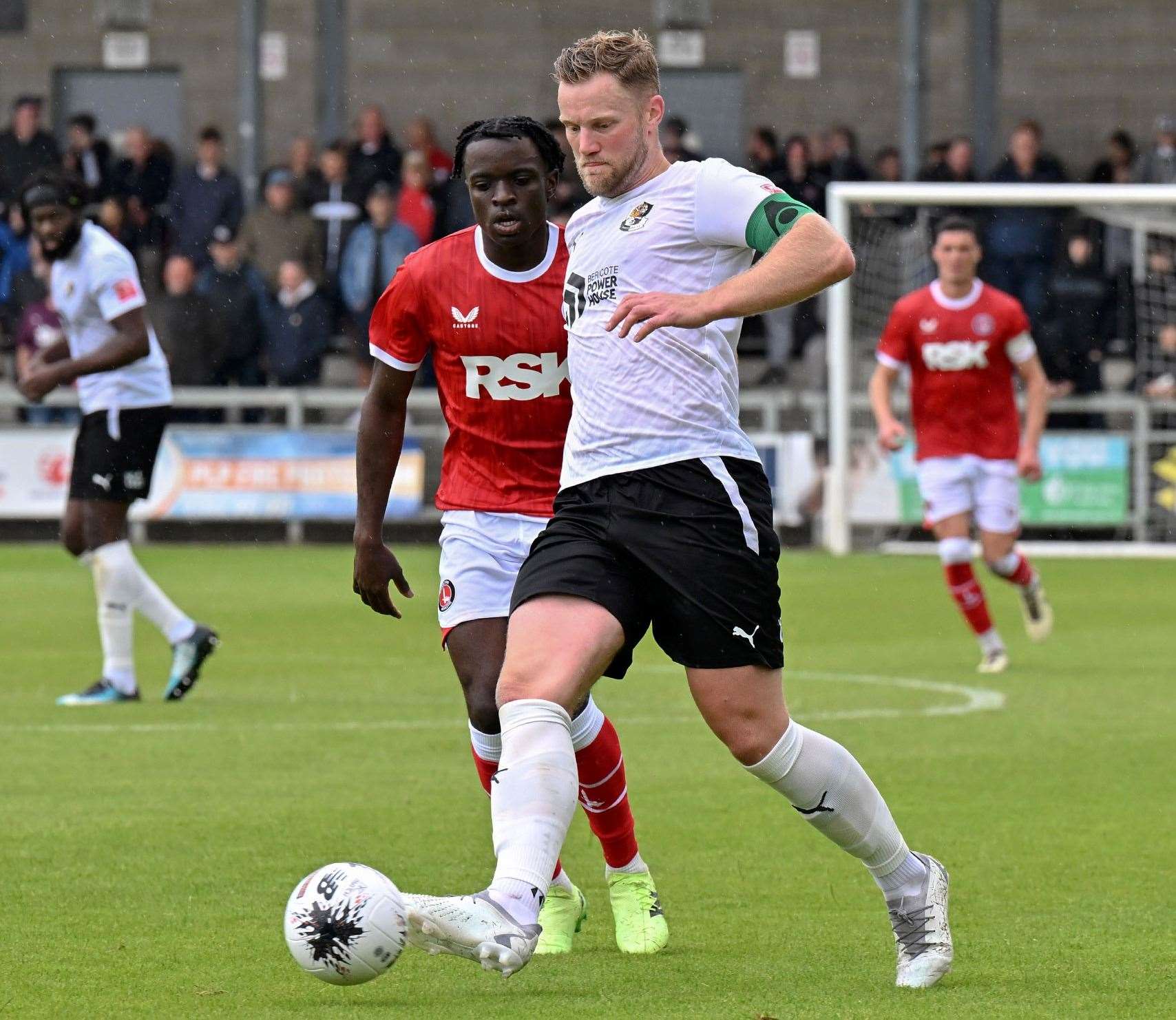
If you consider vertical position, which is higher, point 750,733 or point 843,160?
point 843,160

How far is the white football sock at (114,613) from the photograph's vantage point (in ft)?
33.9

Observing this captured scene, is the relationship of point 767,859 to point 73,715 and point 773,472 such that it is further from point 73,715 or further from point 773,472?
point 773,472

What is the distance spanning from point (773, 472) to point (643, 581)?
1470cm

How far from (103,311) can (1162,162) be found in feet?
43.0

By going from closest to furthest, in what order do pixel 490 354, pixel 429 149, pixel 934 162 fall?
pixel 490 354
pixel 934 162
pixel 429 149

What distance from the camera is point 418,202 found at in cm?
2039

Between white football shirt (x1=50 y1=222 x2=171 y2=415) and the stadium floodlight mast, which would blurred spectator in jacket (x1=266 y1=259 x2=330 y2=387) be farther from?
white football shirt (x1=50 y1=222 x2=171 y2=415)

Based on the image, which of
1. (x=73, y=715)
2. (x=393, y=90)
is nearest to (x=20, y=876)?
(x=73, y=715)

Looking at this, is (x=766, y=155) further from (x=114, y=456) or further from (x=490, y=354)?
(x=490, y=354)

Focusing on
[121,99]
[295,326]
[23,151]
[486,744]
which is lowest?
[486,744]

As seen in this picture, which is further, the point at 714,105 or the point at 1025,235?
the point at 714,105

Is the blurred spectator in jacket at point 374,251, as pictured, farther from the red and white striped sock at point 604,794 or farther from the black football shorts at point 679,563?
the black football shorts at point 679,563

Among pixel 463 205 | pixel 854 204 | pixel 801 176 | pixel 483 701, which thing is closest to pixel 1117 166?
pixel 801 176

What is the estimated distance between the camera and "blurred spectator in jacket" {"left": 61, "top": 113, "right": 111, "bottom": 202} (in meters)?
21.8
